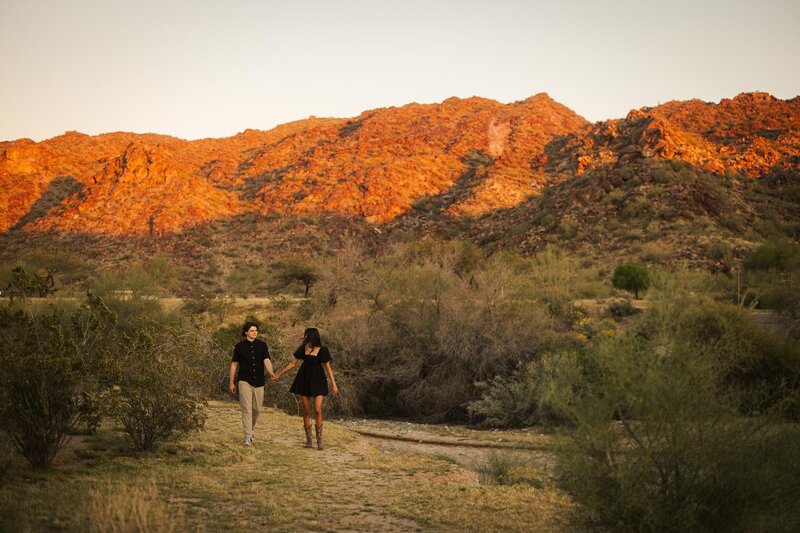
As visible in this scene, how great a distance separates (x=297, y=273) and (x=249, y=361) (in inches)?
1536

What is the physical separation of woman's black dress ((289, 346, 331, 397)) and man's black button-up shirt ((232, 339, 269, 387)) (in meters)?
0.58

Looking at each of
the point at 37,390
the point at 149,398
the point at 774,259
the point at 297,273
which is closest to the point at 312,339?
the point at 149,398

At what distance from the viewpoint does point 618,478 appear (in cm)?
584

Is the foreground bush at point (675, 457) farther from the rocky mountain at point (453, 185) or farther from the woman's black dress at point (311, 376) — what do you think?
the rocky mountain at point (453, 185)

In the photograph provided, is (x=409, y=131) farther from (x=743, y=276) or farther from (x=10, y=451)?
(x=10, y=451)

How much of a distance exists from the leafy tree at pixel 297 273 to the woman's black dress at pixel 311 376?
37.2m

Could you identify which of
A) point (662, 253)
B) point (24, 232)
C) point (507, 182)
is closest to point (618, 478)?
point (662, 253)

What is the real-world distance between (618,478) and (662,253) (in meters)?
40.7

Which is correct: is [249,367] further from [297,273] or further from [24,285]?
[297,273]

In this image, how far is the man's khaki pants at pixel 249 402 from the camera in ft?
35.4

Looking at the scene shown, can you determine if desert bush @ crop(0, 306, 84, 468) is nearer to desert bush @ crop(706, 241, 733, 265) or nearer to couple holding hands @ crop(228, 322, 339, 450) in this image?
couple holding hands @ crop(228, 322, 339, 450)

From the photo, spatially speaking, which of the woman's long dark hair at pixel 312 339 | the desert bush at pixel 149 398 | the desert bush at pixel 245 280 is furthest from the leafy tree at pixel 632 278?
the desert bush at pixel 149 398

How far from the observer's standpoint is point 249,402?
35.9 ft

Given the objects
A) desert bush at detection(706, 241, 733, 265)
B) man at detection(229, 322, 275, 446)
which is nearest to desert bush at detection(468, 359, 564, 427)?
man at detection(229, 322, 275, 446)
